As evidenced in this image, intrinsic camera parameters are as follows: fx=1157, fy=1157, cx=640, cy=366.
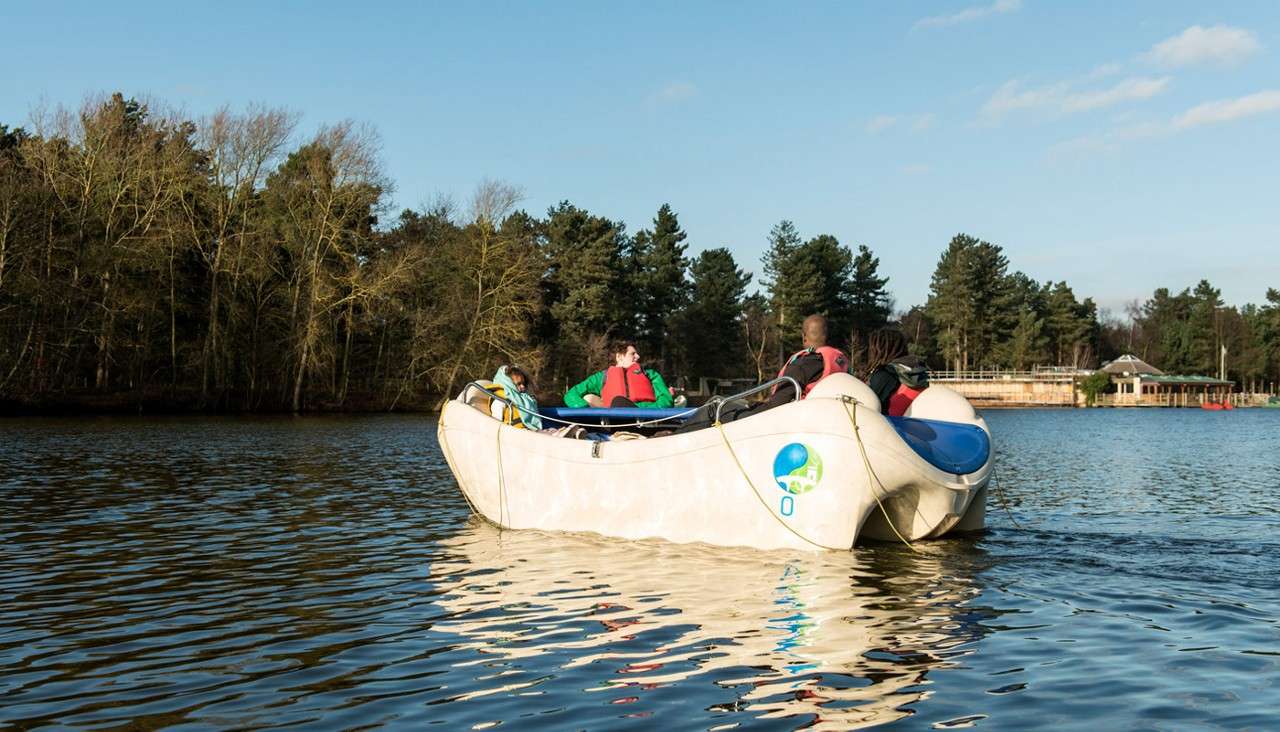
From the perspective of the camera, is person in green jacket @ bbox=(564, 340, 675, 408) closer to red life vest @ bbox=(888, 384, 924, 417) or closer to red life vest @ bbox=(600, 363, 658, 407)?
red life vest @ bbox=(600, 363, 658, 407)

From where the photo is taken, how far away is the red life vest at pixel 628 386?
13.9 meters

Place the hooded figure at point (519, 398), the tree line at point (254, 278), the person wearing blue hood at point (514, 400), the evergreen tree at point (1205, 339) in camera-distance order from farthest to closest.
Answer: the evergreen tree at point (1205, 339) → the tree line at point (254, 278) → the hooded figure at point (519, 398) → the person wearing blue hood at point (514, 400)

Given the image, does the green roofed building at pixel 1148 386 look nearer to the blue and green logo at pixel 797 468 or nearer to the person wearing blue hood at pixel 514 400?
the person wearing blue hood at pixel 514 400

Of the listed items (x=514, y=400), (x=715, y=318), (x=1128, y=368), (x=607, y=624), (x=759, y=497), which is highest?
(x=715, y=318)

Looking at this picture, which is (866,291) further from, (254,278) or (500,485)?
(500,485)

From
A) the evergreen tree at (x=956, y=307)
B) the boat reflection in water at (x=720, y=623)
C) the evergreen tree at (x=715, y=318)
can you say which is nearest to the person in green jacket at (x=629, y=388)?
the boat reflection in water at (x=720, y=623)

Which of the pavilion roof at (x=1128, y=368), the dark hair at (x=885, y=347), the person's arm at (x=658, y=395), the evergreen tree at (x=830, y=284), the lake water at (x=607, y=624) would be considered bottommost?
the lake water at (x=607, y=624)

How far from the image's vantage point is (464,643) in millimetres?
7172

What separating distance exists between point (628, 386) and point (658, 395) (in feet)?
1.30

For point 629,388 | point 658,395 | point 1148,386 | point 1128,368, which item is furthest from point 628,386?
point 1148,386

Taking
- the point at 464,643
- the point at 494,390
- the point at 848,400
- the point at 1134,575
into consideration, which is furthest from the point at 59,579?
the point at 1134,575

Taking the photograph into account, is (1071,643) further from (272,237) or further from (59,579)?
(272,237)

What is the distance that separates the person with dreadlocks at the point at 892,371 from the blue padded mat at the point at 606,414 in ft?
6.95

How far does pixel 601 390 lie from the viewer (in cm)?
1465
